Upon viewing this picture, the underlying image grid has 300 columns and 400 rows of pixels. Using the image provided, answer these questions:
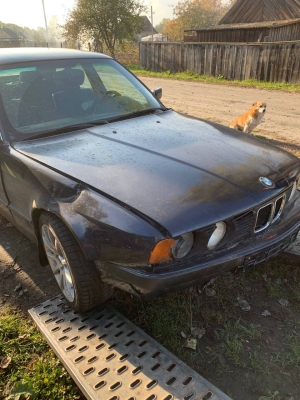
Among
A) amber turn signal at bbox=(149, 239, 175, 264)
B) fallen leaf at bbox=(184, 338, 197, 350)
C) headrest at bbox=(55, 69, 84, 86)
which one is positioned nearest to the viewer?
amber turn signal at bbox=(149, 239, 175, 264)

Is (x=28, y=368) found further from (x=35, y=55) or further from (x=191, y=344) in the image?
(x=35, y=55)

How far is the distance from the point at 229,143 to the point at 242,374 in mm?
1626

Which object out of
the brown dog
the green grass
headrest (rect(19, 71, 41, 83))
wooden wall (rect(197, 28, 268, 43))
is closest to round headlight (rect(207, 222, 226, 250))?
the green grass

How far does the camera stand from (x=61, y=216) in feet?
6.93

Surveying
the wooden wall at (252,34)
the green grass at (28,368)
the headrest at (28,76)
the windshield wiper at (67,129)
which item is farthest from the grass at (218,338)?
the wooden wall at (252,34)

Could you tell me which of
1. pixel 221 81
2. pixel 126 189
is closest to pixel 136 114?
Answer: pixel 126 189

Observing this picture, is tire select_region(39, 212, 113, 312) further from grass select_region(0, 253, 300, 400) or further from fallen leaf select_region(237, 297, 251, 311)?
fallen leaf select_region(237, 297, 251, 311)

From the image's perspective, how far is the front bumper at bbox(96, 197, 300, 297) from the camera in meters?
1.86

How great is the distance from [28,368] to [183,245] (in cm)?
128

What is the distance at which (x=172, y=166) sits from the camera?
227 centimetres

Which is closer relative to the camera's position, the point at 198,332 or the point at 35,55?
the point at 198,332

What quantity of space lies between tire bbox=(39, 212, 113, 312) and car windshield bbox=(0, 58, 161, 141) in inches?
34.8

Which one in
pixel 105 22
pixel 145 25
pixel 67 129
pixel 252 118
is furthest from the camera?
pixel 145 25

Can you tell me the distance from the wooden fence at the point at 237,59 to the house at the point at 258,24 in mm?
6269
